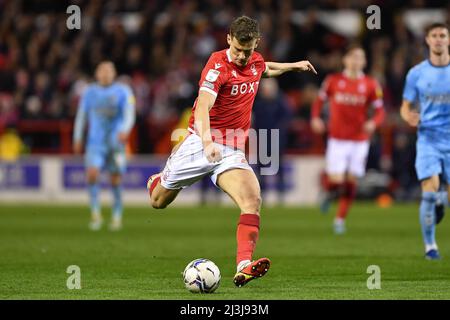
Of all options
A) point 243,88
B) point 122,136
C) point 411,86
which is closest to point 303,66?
point 243,88

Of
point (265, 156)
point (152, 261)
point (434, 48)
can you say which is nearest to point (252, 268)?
point (152, 261)

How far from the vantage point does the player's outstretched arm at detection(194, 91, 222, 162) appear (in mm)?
7848

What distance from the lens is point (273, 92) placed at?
21750 millimetres

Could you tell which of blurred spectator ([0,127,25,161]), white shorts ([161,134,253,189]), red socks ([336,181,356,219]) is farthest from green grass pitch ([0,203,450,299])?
blurred spectator ([0,127,25,161])

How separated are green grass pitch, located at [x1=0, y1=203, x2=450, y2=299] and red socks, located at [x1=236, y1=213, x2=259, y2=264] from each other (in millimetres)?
297

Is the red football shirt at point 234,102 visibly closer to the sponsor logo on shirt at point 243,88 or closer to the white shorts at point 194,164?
the sponsor logo on shirt at point 243,88

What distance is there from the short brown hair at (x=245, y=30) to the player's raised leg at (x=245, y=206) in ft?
3.64

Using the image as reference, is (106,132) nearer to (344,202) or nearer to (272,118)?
(344,202)

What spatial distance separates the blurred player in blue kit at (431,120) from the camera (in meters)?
11.0

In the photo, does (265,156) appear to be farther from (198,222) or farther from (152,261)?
(152,261)

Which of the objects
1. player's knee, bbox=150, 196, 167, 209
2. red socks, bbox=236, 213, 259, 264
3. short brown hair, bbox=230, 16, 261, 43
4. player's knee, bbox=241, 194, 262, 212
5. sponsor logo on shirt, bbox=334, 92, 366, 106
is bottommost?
red socks, bbox=236, 213, 259, 264

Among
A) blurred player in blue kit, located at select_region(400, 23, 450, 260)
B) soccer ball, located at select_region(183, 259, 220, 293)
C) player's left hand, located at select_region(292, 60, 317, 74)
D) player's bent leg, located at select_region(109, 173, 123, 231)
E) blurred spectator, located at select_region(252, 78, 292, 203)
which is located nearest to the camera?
soccer ball, located at select_region(183, 259, 220, 293)

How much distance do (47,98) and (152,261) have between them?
13905 millimetres

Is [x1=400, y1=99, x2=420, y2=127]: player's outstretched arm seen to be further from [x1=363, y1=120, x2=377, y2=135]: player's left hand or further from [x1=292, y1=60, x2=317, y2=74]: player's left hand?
[x1=363, y1=120, x2=377, y2=135]: player's left hand
